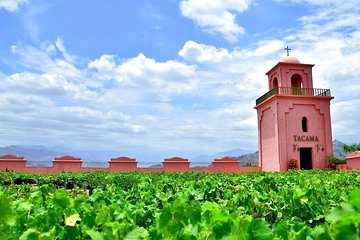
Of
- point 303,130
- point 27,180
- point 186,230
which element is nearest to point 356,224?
point 186,230

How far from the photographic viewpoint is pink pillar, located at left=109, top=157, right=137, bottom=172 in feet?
88.0

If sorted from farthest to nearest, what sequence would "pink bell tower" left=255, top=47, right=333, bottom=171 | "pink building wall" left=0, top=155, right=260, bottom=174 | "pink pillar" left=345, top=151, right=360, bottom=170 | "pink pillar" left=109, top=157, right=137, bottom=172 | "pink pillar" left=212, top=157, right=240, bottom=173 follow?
"pink pillar" left=212, top=157, right=240, bottom=173
"pink bell tower" left=255, top=47, right=333, bottom=171
"pink pillar" left=109, top=157, right=137, bottom=172
"pink building wall" left=0, top=155, right=260, bottom=174
"pink pillar" left=345, top=151, right=360, bottom=170

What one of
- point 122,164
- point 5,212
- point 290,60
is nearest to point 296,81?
point 290,60

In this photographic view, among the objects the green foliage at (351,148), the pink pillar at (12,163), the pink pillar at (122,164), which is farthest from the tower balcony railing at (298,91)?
the pink pillar at (12,163)

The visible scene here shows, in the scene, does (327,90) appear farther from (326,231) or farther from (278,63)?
(326,231)

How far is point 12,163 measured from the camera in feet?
83.9

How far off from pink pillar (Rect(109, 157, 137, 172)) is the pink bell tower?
11.0m

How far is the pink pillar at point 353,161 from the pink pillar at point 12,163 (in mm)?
23040

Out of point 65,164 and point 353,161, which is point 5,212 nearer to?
point 65,164

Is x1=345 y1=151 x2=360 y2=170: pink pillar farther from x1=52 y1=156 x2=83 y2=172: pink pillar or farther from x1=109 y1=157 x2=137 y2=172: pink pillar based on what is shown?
x1=52 y1=156 x2=83 y2=172: pink pillar

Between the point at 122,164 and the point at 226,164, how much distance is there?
26.7 ft

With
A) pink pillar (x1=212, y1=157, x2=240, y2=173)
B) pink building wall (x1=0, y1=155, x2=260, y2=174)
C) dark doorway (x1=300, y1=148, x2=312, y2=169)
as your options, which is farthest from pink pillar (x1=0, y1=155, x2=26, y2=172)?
dark doorway (x1=300, y1=148, x2=312, y2=169)

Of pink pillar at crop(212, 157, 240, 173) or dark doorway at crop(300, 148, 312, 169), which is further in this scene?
pink pillar at crop(212, 157, 240, 173)

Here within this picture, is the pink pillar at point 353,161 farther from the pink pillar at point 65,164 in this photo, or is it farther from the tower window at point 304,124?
the pink pillar at point 65,164
